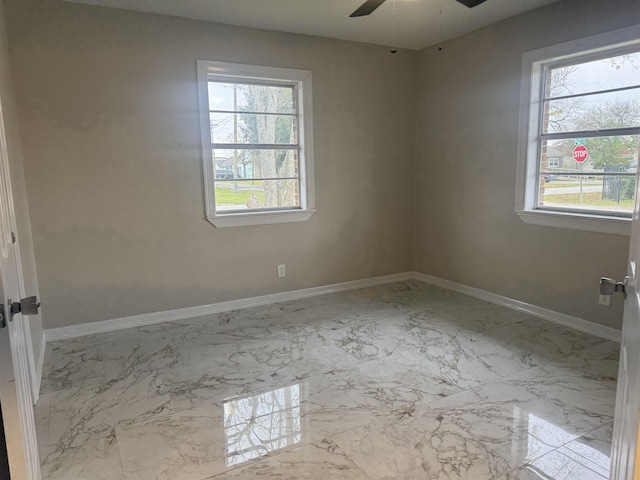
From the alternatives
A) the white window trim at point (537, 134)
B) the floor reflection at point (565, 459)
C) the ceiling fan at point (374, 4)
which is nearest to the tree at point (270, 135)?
the ceiling fan at point (374, 4)

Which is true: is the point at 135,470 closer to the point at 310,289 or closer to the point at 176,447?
the point at 176,447

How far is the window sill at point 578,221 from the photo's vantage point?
311 cm

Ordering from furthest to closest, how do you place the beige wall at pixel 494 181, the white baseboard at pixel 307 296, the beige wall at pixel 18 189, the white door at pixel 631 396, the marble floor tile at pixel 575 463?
the white baseboard at pixel 307 296 < the beige wall at pixel 494 181 < the beige wall at pixel 18 189 < the marble floor tile at pixel 575 463 < the white door at pixel 631 396

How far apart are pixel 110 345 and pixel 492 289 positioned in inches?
133

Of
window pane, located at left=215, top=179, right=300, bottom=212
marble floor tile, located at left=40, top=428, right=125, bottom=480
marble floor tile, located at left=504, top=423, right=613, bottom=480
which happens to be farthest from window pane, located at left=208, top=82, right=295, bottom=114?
marble floor tile, located at left=504, top=423, right=613, bottom=480

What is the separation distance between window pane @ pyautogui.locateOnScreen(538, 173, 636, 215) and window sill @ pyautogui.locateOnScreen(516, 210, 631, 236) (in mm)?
107

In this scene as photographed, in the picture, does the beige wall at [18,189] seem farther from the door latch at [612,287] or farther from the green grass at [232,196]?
the door latch at [612,287]

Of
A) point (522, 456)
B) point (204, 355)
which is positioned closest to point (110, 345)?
point (204, 355)

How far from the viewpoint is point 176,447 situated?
82.0 inches

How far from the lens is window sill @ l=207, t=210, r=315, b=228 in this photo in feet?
12.9

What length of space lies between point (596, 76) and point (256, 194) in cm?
294

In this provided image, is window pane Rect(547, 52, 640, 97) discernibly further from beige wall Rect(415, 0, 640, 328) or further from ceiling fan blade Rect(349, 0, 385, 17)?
ceiling fan blade Rect(349, 0, 385, 17)

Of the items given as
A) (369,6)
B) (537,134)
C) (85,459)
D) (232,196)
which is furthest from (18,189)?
(537,134)

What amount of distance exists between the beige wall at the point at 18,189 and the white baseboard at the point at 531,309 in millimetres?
→ 3690
